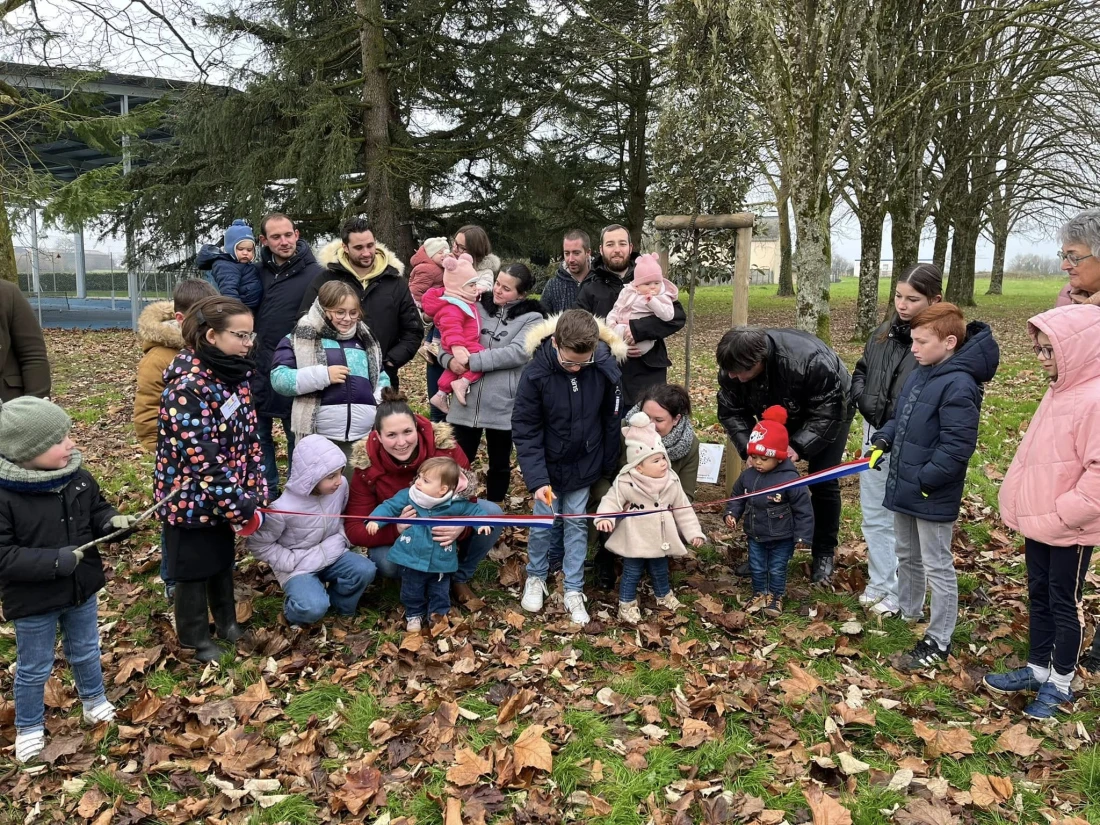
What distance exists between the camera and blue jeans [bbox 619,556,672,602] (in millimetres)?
4590

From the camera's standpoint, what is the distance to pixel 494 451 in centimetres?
579

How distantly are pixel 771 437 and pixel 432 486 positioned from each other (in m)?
2.05

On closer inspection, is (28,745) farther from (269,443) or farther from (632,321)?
(632,321)

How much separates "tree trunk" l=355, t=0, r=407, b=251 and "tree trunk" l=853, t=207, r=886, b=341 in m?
9.68

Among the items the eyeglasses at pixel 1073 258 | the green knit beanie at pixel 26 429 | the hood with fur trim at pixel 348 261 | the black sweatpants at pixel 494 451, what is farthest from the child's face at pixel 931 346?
the green knit beanie at pixel 26 429

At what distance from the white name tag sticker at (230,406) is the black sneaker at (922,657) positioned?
12.3ft

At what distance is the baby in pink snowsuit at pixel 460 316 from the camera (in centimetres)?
531

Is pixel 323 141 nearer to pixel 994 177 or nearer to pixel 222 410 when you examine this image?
pixel 222 410

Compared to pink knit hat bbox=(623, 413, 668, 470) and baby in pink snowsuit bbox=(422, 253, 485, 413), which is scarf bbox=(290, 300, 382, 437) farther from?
pink knit hat bbox=(623, 413, 668, 470)

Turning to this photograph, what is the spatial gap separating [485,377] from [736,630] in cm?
245

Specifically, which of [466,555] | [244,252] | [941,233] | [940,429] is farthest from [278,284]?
[941,233]

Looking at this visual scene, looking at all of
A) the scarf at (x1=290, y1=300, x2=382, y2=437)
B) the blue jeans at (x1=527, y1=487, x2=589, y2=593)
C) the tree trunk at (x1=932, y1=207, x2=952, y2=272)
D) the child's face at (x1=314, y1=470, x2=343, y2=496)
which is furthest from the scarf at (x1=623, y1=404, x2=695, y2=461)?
the tree trunk at (x1=932, y1=207, x2=952, y2=272)

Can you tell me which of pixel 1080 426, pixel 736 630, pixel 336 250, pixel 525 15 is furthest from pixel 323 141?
pixel 1080 426

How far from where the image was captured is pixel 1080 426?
327cm
